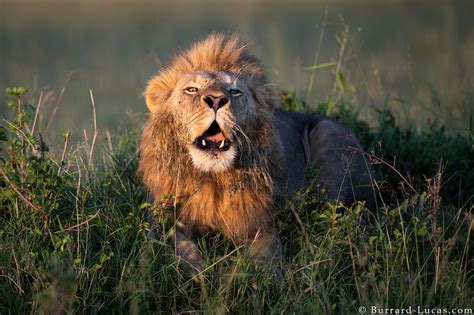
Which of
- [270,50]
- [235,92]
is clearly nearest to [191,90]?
[235,92]

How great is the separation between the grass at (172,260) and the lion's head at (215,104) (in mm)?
Result: 499

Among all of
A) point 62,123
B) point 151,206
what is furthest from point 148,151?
point 62,123

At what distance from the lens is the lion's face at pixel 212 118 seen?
14.6ft

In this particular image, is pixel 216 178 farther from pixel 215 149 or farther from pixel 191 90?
pixel 191 90

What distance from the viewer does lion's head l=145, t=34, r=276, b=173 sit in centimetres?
448

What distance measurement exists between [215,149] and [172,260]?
2.28 ft

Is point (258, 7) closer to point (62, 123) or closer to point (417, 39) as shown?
point (417, 39)

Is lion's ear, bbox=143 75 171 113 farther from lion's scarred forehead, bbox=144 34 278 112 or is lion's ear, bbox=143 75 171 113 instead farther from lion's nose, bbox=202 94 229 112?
lion's nose, bbox=202 94 229 112

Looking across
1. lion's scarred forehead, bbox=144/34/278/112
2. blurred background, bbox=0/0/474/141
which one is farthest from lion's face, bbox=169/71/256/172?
blurred background, bbox=0/0/474/141

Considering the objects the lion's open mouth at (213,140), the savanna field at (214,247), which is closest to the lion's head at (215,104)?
the lion's open mouth at (213,140)

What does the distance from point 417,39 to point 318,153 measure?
7.77 m

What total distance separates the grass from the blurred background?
2.09m

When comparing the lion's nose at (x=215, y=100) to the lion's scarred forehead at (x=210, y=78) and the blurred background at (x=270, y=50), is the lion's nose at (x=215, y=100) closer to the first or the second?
the lion's scarred forehead at (x=210, y=78)

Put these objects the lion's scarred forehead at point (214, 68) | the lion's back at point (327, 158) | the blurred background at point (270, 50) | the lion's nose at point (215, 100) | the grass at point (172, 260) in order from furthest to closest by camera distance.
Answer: the blurred background at point (270, 50) < the lion's back at point (327, 158) < the lion's scarred forehead at point (214, 68) < the lion's nose at point (215, 100) < the grass at point (172, 260)
